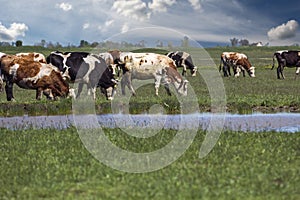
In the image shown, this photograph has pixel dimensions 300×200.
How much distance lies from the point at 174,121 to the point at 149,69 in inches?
360

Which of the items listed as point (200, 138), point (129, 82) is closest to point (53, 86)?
point (129, 82)

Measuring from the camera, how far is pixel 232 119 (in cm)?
1817

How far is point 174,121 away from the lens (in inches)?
688

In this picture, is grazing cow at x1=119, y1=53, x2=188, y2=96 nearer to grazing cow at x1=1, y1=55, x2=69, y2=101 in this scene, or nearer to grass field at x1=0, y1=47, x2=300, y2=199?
grazing cow at x1=1, y1=55, x2=69, y2=101

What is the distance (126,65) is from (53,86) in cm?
471

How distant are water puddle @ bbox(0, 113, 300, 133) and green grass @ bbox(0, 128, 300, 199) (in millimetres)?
2471

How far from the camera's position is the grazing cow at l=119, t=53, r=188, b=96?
84.4 feet

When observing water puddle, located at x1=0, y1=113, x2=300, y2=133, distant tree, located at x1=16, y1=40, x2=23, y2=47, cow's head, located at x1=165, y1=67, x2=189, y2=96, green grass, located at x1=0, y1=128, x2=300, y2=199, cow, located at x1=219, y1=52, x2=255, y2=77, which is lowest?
green grass, located at x1=0, y1=128, x2=300, y2=199

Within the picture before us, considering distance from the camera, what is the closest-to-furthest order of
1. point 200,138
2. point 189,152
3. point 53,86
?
point 189,152 → point 200,138 → point 53,86

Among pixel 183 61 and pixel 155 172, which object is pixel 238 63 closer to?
pixel 183 61

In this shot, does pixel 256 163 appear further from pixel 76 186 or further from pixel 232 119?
pixel 232 119

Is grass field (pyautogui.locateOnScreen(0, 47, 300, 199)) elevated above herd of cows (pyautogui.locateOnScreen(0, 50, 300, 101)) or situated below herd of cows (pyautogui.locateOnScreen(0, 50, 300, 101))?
below

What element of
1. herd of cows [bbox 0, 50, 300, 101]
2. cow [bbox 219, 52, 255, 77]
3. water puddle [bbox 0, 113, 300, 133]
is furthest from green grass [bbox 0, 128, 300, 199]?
cow [bbox 219, 52, 255, 77]

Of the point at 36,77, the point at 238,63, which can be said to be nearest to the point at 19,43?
the point at 238,63
